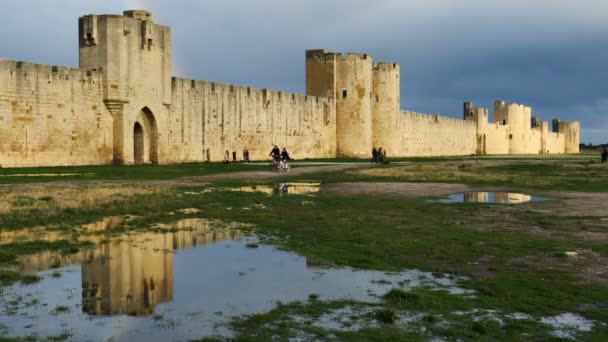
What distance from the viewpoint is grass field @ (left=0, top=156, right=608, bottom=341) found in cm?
630

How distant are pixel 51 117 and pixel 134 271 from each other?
21326 mm

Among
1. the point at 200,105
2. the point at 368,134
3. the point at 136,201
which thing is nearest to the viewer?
the point at 136,201

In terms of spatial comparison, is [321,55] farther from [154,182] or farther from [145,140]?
[154,182]

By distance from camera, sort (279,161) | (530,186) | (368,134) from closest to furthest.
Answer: (530,186) < (279,161) < (368,134)

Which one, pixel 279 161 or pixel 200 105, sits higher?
pixel 200 105

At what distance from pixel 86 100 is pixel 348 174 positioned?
11.6 metres

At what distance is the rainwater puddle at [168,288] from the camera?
6.09 m

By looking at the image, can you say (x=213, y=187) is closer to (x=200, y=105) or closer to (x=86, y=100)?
(x=86, y=100)

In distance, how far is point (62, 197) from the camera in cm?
1495

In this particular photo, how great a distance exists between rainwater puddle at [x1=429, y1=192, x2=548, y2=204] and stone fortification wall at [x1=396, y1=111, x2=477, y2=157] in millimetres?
32948

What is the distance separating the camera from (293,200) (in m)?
17.1

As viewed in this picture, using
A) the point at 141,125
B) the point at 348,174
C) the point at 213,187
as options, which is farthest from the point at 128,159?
the point at 213,187

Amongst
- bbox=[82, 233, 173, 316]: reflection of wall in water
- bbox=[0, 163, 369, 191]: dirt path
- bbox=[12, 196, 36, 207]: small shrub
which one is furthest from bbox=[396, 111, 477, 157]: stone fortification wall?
bbox=[82, 233, 173, 316]: reflection of wall in water

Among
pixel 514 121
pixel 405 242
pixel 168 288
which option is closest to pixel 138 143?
pixel 405 242
